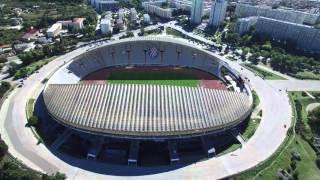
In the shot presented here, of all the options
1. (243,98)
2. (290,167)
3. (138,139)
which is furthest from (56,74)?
(290,167)

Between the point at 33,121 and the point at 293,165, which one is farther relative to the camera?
the point at 33,121

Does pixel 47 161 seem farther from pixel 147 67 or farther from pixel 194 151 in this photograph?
pixel 147 67

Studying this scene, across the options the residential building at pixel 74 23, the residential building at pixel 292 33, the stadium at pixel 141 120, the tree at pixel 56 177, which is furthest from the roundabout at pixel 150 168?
the residential building at pixel 74 23

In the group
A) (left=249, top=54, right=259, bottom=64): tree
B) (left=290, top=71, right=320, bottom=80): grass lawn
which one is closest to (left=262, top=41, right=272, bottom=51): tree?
(left=249, top=54, right=259, bottom=64): tree

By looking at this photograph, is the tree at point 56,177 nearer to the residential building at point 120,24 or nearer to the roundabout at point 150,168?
the roundabout at point 150,168

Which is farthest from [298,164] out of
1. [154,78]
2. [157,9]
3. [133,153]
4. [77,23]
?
[157,9]

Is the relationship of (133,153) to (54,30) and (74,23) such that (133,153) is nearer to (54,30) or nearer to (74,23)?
(54,30)
